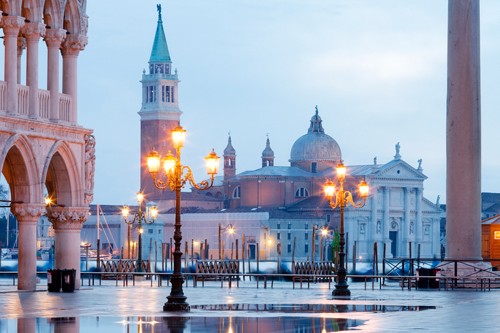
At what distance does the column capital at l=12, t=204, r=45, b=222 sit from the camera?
3716cm

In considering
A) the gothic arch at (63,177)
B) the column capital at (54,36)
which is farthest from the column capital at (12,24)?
the gothic arch at (63,177)

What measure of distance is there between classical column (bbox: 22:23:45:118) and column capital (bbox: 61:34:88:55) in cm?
175

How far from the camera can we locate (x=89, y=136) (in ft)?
131

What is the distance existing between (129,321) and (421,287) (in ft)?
59.5

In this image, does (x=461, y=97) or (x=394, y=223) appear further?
(x=394, y=223)

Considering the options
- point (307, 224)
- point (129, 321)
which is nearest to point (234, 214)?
point (307, 224)

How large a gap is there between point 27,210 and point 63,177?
2071 mm

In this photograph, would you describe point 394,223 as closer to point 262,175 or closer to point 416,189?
point 416,189

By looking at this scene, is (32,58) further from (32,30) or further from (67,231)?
(67,231)


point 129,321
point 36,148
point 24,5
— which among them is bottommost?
point 129,321

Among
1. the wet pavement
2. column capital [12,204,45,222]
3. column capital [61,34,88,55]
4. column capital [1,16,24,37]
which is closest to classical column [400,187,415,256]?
column capital [61,34,88,55]

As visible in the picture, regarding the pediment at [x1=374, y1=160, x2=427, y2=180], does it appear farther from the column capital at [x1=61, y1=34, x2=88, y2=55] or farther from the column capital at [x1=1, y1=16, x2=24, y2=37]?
the column capital at [x1=1, y1=16, x2=24, y2=37]

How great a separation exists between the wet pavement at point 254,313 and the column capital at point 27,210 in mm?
1906

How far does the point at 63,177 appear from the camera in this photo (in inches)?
1537
